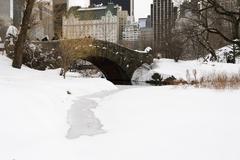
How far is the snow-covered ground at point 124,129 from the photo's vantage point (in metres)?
7.57

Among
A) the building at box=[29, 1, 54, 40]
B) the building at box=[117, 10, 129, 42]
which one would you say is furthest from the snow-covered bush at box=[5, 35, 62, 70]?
the building at box=[117, 10, 129, 42]

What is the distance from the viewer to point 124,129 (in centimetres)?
954

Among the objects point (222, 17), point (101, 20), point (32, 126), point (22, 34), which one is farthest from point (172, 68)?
point (101, 20)

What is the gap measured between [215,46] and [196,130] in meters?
59.0

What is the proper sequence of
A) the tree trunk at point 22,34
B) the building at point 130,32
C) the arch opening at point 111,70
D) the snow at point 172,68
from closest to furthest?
the tree trunk at point 22,34 < the snow at point 172,68 < the arch opening at point 111,70 < the building at point 130,32

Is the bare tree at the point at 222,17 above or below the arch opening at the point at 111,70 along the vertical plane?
above

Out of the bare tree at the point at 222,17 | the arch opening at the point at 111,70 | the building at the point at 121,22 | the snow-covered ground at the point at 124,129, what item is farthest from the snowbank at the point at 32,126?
the building at the point at 121,22

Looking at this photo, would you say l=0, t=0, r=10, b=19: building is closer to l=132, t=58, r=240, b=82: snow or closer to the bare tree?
l=132, t=58, r=240, b=82: snow

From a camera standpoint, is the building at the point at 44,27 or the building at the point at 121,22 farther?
the building at the point at 121,22

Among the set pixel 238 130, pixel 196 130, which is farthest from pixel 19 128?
pixel 238 130

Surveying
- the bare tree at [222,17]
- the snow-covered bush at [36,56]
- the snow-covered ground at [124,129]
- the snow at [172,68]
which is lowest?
the snow-covered ground at [124,129]

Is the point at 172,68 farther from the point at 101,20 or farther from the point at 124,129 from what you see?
the point at 101,20

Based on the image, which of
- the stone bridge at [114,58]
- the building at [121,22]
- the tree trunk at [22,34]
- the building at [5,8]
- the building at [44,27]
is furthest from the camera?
the building at [121,22]

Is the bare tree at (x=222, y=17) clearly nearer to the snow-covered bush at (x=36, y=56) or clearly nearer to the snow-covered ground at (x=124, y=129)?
the snow-covered bush at (x=36, y=56)
